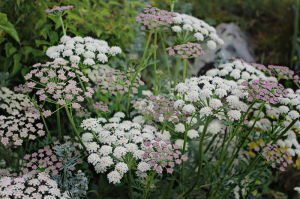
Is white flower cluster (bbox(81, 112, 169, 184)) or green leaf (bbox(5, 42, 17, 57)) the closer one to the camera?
white flower cluster (bbox(81, 112, 169, 184))

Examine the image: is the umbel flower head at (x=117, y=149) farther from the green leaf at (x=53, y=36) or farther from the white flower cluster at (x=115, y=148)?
the green leaf at (x=53, y=36)

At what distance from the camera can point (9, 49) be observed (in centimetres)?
311

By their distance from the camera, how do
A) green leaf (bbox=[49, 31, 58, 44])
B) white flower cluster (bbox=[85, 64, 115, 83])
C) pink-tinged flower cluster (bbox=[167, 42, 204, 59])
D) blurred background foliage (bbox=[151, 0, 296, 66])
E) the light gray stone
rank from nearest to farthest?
pink-tinged flower cluster (bbox=[167, 42, 204, 59])
green leaf (bbox=[49, 31, 58, 44])
white flower cluster (bbox=[85, 64, 115, 83])
the light gray stone
blurred background foliage (bbox=[151, 0, 296, 66])

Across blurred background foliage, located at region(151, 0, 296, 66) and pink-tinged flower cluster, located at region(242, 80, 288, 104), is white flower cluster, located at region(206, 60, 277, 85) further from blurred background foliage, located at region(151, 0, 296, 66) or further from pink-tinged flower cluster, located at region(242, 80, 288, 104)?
blurred background foliage, located at region(151, 0, 296, 66)

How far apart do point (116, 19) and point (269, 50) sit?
4.02m

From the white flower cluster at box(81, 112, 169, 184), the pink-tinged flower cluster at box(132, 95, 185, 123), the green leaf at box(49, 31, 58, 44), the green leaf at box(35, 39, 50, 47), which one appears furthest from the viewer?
the green leaf at box(49, 31, 58, 44)

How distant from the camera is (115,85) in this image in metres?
2.88

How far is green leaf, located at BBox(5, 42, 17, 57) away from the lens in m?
3.08

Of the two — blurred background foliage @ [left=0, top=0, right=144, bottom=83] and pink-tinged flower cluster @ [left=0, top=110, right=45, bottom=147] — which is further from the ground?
blurred background foliage @ [left=0, top=0, right=144, bottom=83]

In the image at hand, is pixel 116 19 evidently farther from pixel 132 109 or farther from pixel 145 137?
A: pixel 145 137

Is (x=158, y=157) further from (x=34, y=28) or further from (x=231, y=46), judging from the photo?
(x=231, y=46)

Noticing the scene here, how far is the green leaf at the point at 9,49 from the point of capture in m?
3.08

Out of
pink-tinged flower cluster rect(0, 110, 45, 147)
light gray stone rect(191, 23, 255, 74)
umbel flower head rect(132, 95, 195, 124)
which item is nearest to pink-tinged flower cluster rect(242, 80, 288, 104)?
umbel flower head rect(132, 95, 195, 124)

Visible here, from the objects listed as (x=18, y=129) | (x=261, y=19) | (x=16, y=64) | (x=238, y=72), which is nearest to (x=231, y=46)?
(x=261, y=19)
